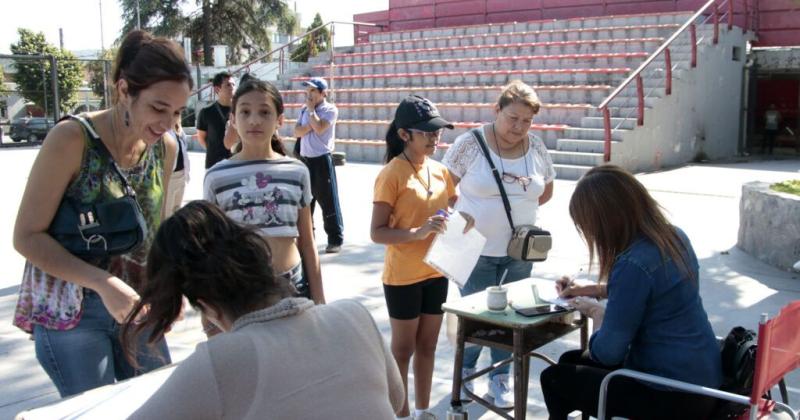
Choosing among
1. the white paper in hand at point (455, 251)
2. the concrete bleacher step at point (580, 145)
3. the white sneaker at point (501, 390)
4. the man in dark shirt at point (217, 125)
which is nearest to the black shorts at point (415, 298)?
the white paper in hand at point (455, 251)

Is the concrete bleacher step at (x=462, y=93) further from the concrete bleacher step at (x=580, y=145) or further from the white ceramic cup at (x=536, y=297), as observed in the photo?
the white ceramic cup at (x=536, y=297)

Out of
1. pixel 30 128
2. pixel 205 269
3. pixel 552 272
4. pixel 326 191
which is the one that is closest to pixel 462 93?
pixel 326 191

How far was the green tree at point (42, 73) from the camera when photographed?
71.4ft

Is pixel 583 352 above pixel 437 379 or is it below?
above

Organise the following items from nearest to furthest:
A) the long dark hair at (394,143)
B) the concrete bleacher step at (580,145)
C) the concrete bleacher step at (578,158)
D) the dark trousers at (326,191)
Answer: the long dark hair at (394,143), the dark trousers at (326,191), the concrete bleacher step at (578,158), the concrete bleacher step at (580,145)

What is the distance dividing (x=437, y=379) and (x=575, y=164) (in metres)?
8.50

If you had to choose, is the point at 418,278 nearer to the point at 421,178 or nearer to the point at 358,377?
the point at 421,178

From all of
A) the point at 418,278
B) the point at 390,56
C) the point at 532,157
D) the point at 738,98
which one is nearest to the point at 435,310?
the point at 418,278

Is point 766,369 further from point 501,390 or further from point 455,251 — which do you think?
point 501,390

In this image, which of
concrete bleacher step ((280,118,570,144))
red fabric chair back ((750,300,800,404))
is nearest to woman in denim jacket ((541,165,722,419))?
red fabric chair back ((750,300,800,404))

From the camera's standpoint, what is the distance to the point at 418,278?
3.36 m

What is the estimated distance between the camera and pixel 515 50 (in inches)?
685

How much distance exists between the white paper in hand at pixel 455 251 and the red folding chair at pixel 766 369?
0.92 metres

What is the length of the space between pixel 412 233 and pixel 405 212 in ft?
0.39
